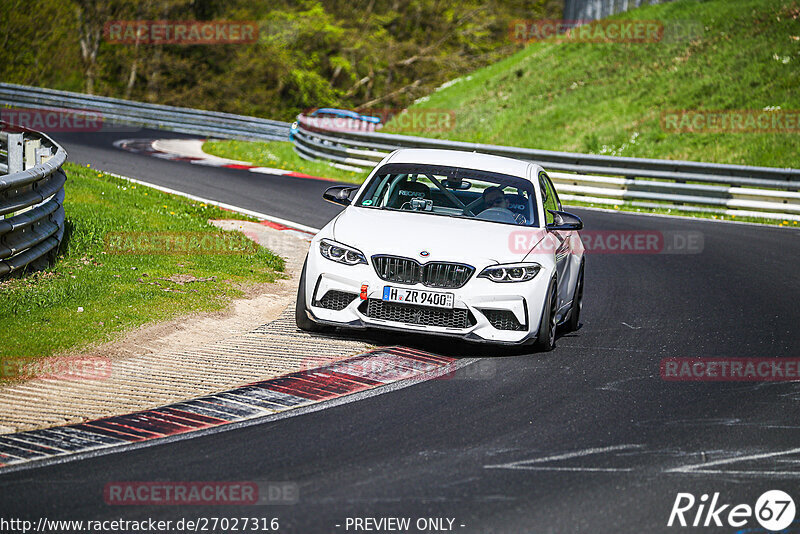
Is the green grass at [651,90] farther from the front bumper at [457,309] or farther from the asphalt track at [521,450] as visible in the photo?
the front bumper at [457,309]

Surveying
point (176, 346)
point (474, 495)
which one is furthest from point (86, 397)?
point (474, 495)

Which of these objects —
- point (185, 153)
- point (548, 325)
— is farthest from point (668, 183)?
point (548, 325)

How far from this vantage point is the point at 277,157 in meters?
28.6

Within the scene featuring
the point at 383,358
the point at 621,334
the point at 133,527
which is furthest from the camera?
the point at 621,334

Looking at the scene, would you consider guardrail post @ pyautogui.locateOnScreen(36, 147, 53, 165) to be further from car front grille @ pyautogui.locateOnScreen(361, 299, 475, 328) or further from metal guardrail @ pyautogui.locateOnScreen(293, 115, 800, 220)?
metal guardrail @ pyautogui.locateOnScreen(293, 115, 800, 220)

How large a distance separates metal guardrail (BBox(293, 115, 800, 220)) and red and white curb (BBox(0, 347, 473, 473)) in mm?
14412

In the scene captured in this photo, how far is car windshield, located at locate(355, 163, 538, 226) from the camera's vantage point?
9500 mm

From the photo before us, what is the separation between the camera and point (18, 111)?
34.5m

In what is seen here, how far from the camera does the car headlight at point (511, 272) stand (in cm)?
830

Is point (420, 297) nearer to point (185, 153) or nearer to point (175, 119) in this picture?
point (185, 153)

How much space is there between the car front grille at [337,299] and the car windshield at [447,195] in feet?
4.34

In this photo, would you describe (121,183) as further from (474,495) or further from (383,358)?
(474,495)

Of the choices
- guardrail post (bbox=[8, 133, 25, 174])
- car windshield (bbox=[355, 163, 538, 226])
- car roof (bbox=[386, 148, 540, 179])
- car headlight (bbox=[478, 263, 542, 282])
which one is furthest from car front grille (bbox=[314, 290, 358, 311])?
guardrail post (bbox=[8, 133, 25, 174])

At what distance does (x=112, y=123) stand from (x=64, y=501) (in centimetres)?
3312
